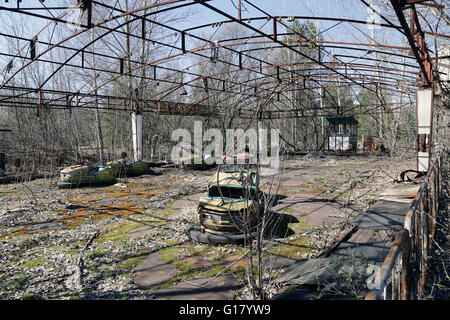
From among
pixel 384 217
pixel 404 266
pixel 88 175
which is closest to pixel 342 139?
pixel 88 175

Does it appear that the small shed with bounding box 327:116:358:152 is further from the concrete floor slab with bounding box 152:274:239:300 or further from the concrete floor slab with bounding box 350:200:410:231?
the concrete floor slab with bounding box 152:274:239:300

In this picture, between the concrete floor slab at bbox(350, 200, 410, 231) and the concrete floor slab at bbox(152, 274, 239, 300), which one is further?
the concrete floor slab at bbox(350, 200, 410, 231)

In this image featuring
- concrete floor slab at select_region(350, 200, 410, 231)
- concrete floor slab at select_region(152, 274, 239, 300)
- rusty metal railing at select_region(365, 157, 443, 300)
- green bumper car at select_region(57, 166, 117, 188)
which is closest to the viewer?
rusty metal railing at select_region(365, 157, 443, 300)

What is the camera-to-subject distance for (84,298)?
11.7 feet

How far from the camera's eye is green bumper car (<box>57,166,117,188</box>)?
1120 cm

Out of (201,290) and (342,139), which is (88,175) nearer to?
(201,290)

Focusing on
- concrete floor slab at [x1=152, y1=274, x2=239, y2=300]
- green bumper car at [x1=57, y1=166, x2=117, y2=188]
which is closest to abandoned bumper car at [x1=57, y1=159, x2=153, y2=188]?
green bumper car at [x1=57, y1=166, x2=117, y2=188]

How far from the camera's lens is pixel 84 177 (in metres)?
11.5

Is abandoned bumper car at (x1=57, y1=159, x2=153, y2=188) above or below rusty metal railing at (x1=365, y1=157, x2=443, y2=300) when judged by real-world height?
below

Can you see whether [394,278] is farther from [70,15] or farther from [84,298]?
[70,15]

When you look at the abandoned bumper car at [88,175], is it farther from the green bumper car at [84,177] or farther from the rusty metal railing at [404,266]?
the rusty metal railing at [404,266]

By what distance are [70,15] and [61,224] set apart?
4.74 m

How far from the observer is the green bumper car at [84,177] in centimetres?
1120
